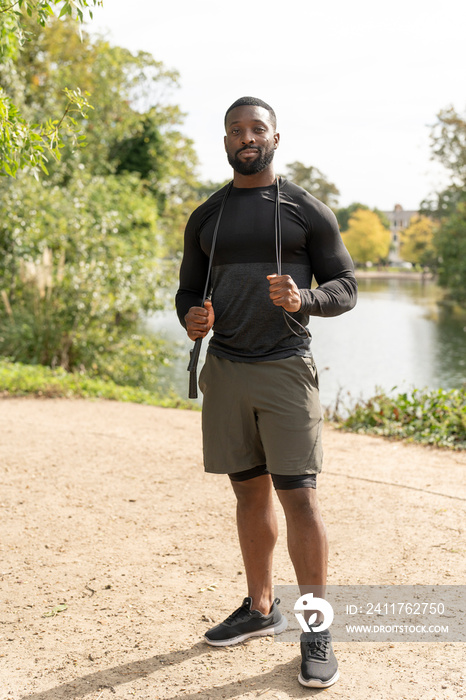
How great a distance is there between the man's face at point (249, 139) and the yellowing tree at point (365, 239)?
89277mm

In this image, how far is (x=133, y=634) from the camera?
3.18 m

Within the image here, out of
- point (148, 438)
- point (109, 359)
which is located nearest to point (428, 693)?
point (148, 438)

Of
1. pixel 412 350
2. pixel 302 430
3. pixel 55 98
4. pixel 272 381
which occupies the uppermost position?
pixel 55 98

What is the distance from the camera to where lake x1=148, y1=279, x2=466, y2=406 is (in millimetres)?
14898

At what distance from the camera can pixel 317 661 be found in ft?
9.09

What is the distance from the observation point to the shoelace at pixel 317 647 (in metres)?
2.79

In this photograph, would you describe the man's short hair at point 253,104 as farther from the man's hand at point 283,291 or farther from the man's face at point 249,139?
the man's hand at point 283,291

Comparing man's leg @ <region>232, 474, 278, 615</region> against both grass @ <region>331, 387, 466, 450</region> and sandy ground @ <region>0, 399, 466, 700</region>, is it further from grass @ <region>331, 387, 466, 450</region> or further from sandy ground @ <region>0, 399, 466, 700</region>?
grass @ <region>331, 387, 466, 450</region>

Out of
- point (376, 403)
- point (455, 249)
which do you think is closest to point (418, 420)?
point (376, 403)

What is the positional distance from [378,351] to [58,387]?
1234 cm

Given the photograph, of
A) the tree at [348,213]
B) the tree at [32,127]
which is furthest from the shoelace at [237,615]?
the tree at [348,213]

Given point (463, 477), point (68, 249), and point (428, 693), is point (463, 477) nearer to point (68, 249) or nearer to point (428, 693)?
point (428, 693)

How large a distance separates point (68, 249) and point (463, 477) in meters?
9.10

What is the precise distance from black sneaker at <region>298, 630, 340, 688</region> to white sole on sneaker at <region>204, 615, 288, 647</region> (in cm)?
34
